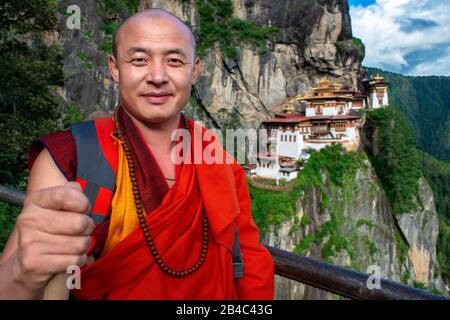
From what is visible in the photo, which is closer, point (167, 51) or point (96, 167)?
point (96, 167)

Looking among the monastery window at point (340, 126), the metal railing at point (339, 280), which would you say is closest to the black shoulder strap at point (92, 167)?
the metal railing at point (339, 280)

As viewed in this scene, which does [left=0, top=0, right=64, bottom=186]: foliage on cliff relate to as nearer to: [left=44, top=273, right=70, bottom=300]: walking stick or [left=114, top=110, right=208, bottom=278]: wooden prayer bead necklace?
[left=114, top=110, right=208, bottom=278]: wooden prayer bead necklace

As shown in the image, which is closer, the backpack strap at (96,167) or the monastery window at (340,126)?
the backpack strap at (96,167)

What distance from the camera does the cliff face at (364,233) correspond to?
23509 mm

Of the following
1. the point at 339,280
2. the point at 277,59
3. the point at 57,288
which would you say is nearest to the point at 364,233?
the point at 277,59

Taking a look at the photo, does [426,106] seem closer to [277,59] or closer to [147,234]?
[277,59]

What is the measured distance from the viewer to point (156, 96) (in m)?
1.53

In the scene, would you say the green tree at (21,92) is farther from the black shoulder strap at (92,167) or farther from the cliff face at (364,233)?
the cliff face at (364,233)

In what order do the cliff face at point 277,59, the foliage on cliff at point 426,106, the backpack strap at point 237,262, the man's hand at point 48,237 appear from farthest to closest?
the foliage on cliff at point 426,106 < the cliff face at point 277,59 < the backpack strap at point 237,262 < the man's hand at point 48,237

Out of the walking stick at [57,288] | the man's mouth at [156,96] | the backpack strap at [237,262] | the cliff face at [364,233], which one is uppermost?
the man's mouth at [156,96]

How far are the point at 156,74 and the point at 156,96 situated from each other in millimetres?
93

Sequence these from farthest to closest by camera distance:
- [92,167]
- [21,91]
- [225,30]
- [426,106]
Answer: [426,106] < [225,30] < [21,91] < [92,167]
